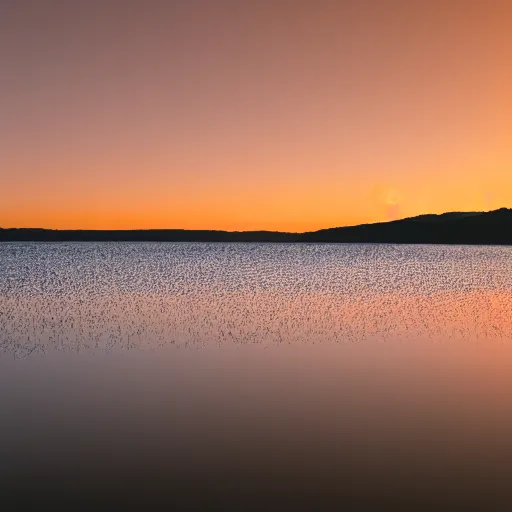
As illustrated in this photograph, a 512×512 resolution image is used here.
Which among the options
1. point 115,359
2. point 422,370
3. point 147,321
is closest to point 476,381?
point 422,370

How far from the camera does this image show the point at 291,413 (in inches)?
484

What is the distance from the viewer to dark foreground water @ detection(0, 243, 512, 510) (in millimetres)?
8805

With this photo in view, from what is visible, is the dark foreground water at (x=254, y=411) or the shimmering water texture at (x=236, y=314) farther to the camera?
the shimmering water texture at (x=236, y=314)

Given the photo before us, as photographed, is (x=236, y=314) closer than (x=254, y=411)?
No

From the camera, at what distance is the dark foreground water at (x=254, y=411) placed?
8805mm

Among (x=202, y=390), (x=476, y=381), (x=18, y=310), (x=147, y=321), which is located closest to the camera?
(x=202, y=390)

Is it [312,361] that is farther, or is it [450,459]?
[312,361]

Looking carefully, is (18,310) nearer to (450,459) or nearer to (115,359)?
(115,359)

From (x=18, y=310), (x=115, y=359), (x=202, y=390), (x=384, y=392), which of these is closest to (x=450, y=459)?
(x=384, y=392)

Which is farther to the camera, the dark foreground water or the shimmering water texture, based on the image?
the shimmering water texture

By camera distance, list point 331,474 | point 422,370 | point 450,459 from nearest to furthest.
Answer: point 331,474, point 450,459, point 422,370

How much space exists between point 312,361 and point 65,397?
713 cm

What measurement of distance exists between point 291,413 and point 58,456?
4497mm

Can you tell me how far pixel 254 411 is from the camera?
40.6ft
